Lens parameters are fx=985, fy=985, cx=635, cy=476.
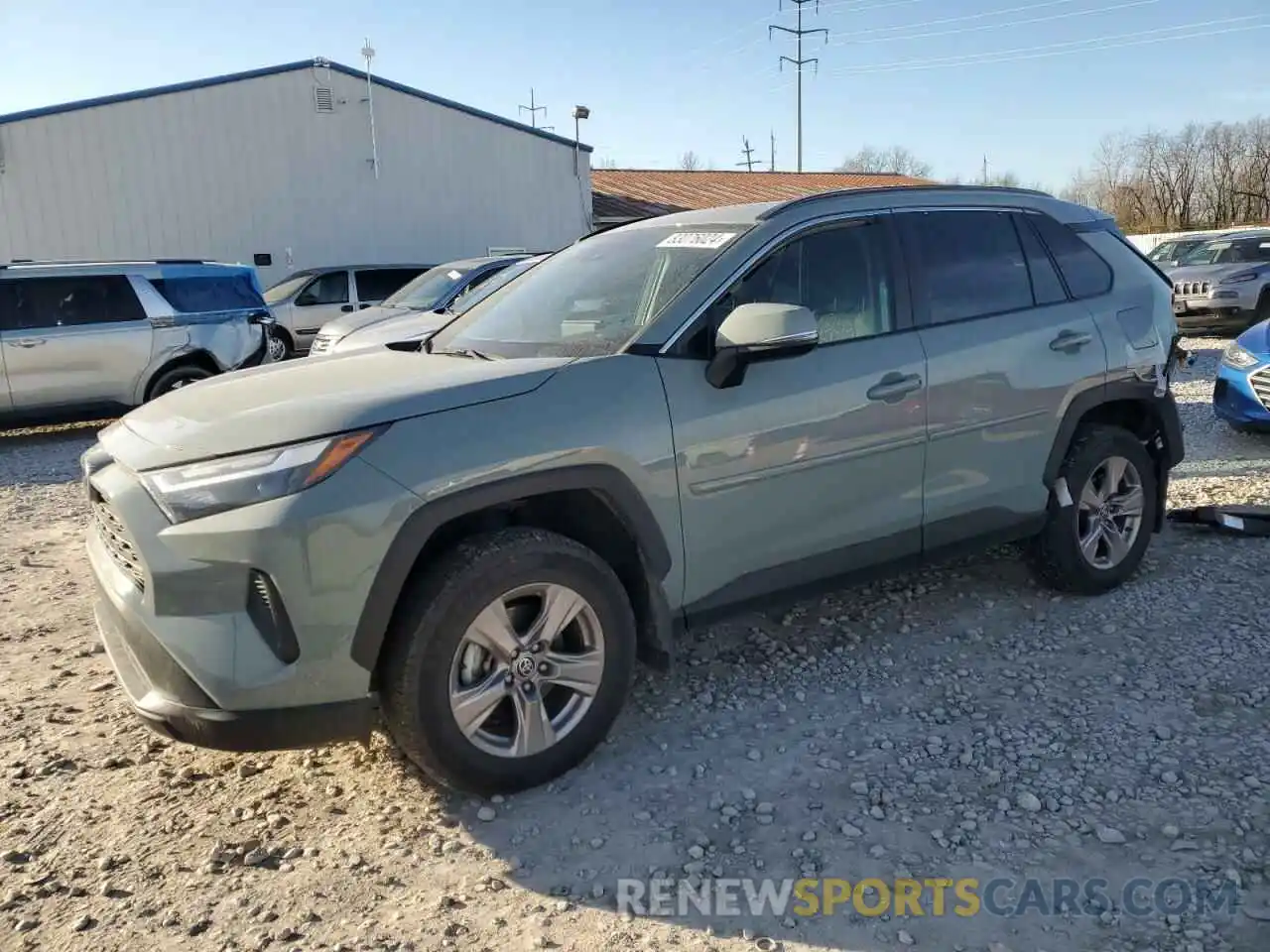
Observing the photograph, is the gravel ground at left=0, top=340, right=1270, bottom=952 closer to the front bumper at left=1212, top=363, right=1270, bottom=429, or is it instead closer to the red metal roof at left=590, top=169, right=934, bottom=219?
the front bumper at left=1212, top=363, right=1270, bottom=429

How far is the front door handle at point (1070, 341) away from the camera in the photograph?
415 centimetres

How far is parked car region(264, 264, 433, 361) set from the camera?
1509 cm

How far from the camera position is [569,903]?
101 inches

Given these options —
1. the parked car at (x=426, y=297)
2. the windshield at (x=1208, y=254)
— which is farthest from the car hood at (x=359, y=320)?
the windshield at (x=1208, y=254)

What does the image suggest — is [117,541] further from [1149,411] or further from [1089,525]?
[1149,411]

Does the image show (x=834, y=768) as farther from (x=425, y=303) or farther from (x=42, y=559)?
(x=425, y=303)

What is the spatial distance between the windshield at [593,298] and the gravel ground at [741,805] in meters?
1.35

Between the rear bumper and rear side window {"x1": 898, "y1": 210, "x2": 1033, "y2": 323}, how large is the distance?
2.60 metres

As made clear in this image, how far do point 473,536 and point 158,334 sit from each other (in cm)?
855

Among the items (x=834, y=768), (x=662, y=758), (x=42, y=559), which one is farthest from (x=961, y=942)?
(x=42, y=559)

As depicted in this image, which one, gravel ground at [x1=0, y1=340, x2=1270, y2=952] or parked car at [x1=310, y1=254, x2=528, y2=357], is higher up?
parked car at [x1=310, y1=254, x2=528, y2=357]

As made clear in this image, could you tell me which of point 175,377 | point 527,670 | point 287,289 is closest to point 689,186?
point 287,289

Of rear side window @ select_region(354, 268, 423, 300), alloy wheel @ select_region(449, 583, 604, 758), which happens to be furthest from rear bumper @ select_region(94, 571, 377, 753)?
rear side window @ select_region(354, 268, 423, 300)

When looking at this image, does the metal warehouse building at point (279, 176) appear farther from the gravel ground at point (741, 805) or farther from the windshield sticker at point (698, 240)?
the windshield sticker at point (698, 240)
